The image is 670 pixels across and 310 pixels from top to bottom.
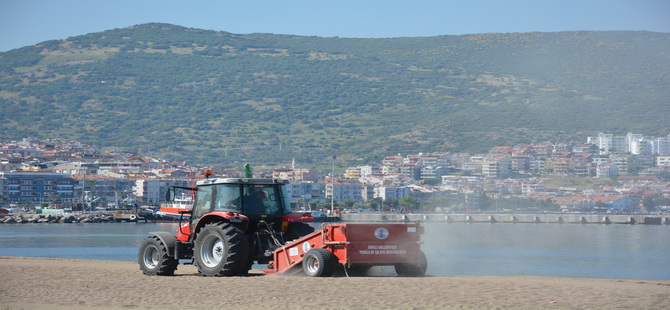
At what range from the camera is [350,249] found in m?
14.9

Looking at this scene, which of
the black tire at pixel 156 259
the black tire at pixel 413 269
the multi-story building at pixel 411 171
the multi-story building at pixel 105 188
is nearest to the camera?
the black tire at pixel 413 269

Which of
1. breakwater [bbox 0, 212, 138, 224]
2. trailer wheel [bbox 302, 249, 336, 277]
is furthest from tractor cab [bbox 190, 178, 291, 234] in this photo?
breakwater [bbox 0, 212, 138, 224]

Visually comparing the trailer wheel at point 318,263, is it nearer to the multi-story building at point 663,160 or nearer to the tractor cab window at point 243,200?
the tractor cab window at point 243,200

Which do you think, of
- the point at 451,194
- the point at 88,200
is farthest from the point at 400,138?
the point at 88,200

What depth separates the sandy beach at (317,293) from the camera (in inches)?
482

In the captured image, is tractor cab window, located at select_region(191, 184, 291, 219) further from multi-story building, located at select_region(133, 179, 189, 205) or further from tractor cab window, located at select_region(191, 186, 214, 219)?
multi-story building, located at select_region(133, 179, 189, 205)

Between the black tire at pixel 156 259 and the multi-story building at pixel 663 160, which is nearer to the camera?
the black tire at pixel 156 259

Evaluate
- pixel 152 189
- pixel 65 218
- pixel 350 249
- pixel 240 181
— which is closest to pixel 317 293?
pixel 350 249

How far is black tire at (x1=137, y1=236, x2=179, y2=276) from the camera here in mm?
16156

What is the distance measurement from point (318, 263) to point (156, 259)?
10.8ft

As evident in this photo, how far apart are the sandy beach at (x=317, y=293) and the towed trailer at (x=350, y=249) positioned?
267 millimetres

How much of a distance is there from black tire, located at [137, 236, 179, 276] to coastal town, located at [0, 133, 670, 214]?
103414mm

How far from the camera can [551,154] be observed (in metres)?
150

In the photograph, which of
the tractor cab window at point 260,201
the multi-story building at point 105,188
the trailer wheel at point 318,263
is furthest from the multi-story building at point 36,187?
the trailer wheel at point 318,263
